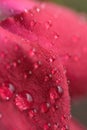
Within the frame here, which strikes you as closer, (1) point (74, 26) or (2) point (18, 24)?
(2) point (18, 24)

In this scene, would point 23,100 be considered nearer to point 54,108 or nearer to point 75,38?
point 54,108

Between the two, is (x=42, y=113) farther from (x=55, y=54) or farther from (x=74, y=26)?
(x=74, y=26)

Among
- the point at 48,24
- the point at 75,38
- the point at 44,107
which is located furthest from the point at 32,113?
the point at 75,38

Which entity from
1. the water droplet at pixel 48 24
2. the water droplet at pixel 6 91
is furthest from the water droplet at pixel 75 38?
the water droplet at pixel 6 91

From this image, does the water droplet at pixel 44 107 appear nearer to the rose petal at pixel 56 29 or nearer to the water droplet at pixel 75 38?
the rose petal at pixel 56 29

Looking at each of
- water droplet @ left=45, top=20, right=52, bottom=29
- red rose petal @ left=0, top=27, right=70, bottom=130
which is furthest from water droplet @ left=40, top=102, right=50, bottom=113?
water droplet @ left=45, top=20, right=52, bottom=29

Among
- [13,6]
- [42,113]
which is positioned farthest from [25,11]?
[42,113]
